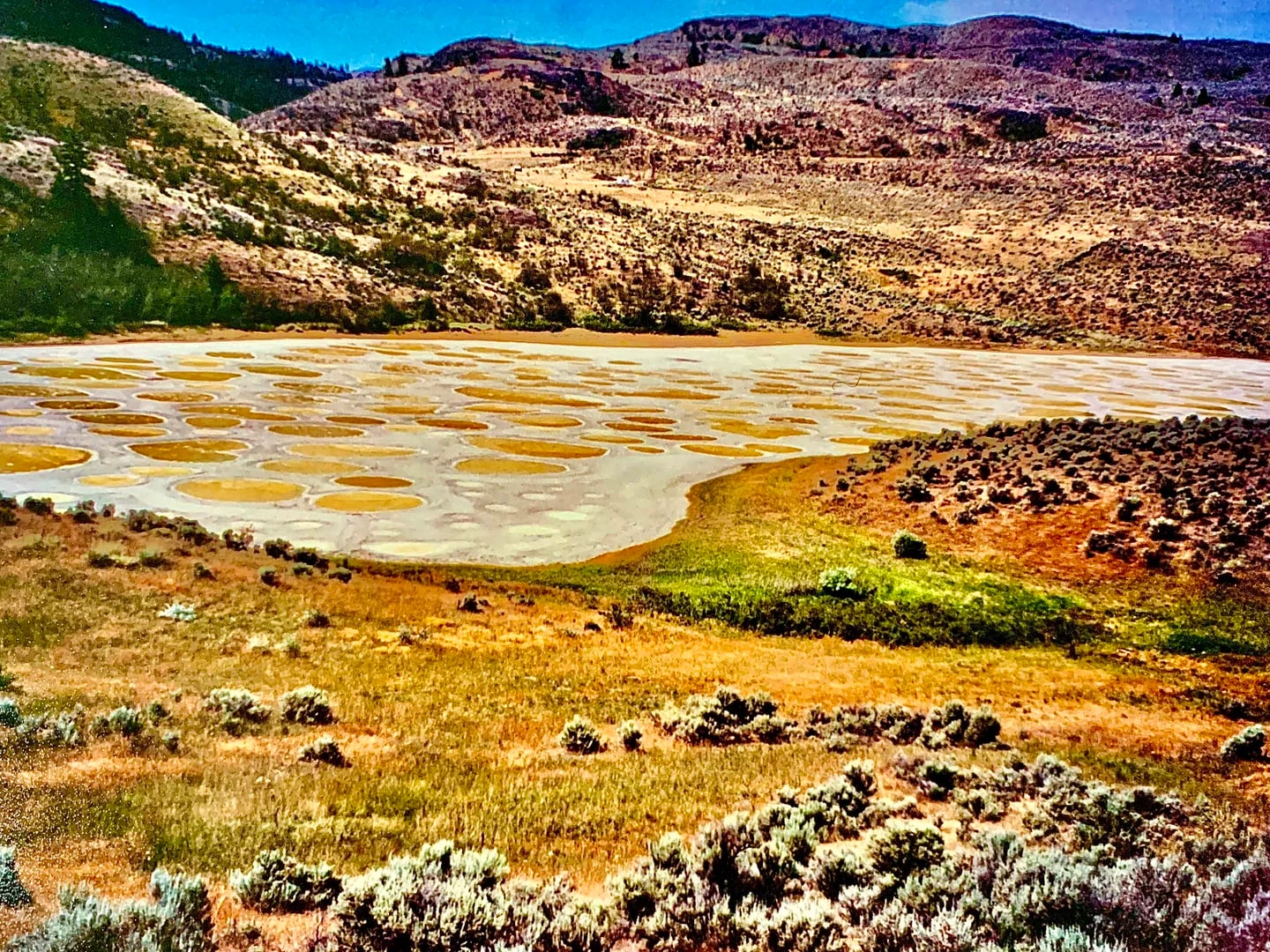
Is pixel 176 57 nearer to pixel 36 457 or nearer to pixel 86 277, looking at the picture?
pixel 86 277

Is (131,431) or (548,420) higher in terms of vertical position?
(548,420)

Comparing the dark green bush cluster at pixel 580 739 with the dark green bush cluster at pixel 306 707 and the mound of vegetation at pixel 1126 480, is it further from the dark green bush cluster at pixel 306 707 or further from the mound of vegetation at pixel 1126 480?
the mound of vegetation at pixel 1126 480

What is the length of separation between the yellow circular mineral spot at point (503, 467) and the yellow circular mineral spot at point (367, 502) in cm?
235

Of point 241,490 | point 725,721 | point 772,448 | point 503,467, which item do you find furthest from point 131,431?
point 725,721

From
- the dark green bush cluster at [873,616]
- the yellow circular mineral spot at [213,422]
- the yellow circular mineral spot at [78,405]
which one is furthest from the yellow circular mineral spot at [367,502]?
the yellow circular mineral spot at [78,405]

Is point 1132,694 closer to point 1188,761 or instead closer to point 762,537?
point 1188,761

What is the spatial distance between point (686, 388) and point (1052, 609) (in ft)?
69.6

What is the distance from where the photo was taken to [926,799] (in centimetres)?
631

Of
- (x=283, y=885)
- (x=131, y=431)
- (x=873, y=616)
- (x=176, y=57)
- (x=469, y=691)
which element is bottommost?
(x=873, y=616)

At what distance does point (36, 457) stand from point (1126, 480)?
21006mm

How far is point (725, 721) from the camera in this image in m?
7.91

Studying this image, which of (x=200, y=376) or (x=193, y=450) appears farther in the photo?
(x=200, y=376)

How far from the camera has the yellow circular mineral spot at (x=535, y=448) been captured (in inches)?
806

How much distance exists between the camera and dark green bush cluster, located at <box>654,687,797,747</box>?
7727mm
